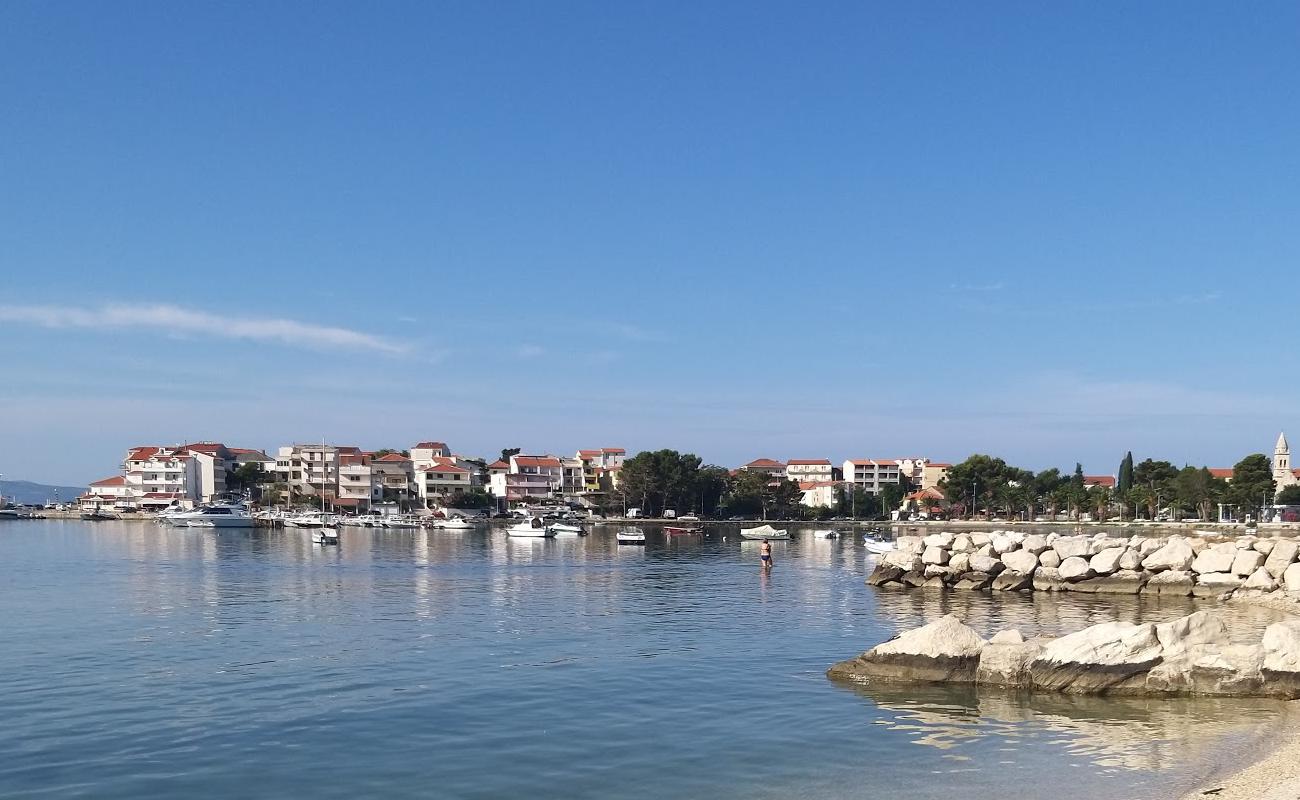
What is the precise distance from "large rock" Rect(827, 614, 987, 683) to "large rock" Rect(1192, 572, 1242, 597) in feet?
74.7

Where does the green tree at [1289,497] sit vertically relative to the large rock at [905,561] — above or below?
below

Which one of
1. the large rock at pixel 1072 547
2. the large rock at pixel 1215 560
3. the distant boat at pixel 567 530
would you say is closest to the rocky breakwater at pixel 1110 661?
the large rock at pixel 1215 560

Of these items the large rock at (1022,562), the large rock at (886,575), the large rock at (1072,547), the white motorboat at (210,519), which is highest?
the large rock at (1072,547)

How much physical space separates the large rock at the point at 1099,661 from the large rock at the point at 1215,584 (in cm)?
2184

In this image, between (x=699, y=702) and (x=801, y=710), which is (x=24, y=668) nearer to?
(x=699, y=702)

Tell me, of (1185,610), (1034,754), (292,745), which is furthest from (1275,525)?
(292,745)

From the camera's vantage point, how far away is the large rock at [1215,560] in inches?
1635

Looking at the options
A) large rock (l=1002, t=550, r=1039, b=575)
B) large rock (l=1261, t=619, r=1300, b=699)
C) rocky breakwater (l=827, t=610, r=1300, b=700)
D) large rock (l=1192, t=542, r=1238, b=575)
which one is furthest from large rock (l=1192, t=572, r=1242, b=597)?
large rock (l=1261, t=619, r=1300, b=699)

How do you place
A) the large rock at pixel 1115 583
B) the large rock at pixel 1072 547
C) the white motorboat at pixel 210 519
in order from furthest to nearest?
the white motorboat at pixel 210 519, the large rock at pixel 1072 547, the large rock at pixel 1115 583

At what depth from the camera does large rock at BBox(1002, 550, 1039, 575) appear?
44.7 metres

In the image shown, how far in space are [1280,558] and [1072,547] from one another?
303 inches

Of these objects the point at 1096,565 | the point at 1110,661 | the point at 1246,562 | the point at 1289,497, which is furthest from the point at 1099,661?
the point at 1289,497

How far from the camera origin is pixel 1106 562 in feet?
143

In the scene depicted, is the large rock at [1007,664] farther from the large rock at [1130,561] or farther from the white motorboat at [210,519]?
the white motorboat at [210,519]
